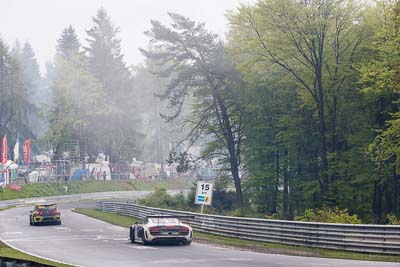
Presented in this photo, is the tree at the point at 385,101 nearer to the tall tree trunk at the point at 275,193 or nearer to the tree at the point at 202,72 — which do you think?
the tall tree trunk at the point at 275,193

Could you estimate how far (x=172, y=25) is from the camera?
54.7m

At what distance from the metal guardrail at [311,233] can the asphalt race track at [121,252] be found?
1751 mm

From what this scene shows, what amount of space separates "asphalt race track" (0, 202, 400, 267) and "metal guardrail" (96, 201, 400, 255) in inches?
68.9

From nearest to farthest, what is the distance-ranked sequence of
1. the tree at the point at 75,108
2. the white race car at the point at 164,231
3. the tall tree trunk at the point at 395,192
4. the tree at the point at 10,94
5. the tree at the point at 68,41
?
1. the white race car at the point at 164,231
2. the tall tree trunk at the point at 395,192
3. the tree at the point at 10,94
4. the tree at the point at 75,108
5. the tree at the point at 68,41

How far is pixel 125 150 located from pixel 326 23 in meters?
63.7

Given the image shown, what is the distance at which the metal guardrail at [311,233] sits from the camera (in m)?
19.8

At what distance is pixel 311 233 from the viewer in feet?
76.5

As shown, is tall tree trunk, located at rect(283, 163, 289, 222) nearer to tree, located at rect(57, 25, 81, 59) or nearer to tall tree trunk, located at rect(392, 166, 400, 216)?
tall tree trunk, located at rect(392, 166, 400, 216)

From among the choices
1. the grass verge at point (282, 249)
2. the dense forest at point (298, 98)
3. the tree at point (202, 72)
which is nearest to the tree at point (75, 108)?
the dense forest at point (298, 98)

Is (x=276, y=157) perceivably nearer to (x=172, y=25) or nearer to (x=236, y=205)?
(x=236, y=205)

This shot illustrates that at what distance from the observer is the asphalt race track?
1880 cm

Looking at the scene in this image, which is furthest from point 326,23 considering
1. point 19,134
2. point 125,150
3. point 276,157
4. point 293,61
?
Result: point 19,134

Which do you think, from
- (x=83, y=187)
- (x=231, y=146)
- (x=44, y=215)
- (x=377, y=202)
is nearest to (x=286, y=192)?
(x=231, y=146)

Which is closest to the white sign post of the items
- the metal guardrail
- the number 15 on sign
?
the number 15 on sign
